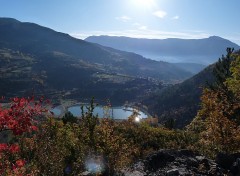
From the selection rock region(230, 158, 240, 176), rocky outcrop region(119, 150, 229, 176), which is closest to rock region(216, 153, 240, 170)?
rocky outcrop region(119, 150, 229, 176)

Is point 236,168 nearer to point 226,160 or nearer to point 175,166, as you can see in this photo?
point 226,160

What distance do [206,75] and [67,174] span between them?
484 ft

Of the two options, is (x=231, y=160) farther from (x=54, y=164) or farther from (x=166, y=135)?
(x=166, y=135)

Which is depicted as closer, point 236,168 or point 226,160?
point 236,168

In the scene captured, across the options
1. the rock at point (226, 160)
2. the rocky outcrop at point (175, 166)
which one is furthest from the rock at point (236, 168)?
the rock at point (226, 160)

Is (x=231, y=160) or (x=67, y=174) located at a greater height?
(x=231, y=160)

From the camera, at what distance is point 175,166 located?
16047mm

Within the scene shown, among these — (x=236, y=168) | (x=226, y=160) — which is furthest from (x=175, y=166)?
(x=236, y=168)

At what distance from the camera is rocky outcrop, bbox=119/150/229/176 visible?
48.2ft

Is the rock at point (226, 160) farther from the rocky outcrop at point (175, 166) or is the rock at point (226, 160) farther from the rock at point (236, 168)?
the rock at point (236, 168)

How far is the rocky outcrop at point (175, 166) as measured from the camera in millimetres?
14680

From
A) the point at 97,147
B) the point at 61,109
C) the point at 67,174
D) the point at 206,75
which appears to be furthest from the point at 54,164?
the point at 61,109

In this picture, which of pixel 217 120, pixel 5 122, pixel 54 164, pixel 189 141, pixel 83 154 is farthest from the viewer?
pixel 189 141

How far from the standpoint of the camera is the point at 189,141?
27672 mm
